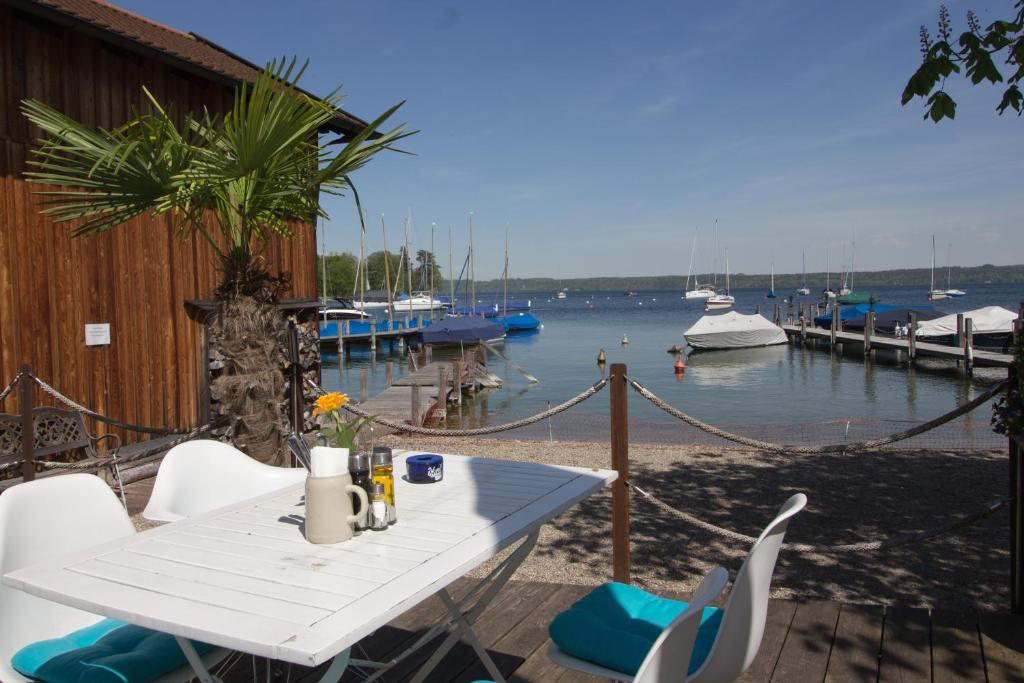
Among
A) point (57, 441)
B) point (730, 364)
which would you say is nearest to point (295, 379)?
point (57, 441)

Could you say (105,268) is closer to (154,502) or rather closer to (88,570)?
(154,502)

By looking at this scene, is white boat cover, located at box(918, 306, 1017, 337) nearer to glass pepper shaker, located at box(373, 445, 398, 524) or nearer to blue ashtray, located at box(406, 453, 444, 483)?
blue ashtray, located at box(406, 453, 444, 483)

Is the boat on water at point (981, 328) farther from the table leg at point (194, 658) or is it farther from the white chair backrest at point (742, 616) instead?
the table leg at point (194, 658)

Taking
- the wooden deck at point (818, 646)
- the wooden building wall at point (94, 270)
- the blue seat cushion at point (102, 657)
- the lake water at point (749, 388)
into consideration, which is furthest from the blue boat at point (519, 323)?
the blue seat cushion at point (102, 657)

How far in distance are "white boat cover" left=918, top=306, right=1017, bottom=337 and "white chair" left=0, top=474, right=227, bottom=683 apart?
98.2ft

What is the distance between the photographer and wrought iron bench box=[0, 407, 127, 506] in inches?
237

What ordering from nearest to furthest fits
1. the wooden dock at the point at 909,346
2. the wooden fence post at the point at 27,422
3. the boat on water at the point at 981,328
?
the wooden fence post at the point at 27,422 → the wooden dock at the point at 909,346 → the boat on water at the point at 981,328

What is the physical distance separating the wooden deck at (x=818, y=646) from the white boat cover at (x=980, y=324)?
27.5 metres

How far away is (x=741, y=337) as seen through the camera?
117 ft

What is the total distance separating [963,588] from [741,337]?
32.3 metres

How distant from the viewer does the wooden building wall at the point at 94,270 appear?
6532mm

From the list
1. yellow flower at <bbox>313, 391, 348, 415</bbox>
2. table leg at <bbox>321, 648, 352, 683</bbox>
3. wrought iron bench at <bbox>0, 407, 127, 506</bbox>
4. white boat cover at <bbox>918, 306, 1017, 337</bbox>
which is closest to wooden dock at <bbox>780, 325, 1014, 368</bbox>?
white boat cover at <bbox>918, 306, 1017, 337</bbox>

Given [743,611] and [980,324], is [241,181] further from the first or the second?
[980,324]

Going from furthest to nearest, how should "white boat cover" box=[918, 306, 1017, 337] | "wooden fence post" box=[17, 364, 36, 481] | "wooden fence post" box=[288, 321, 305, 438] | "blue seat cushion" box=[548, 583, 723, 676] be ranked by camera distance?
1. "white boat cover" box=[918, 306, 1017, 337]
2. "wooden fence post" box=[288, 321, 305, 438]
3. "wooden fence post" box=[17, 364, 36, 481]
4. "blue seat cushion" box=[548, 583, 723, 676]
